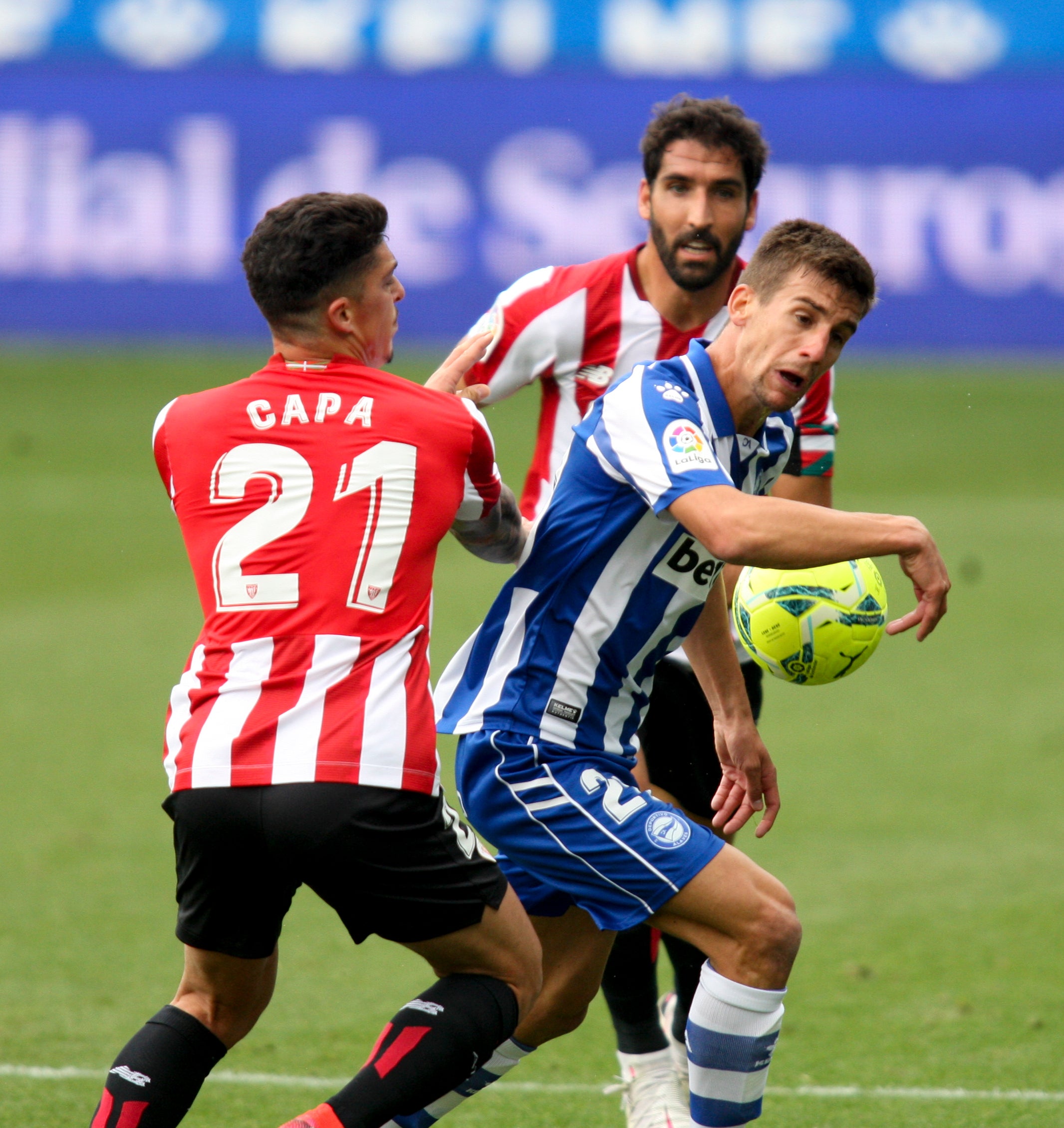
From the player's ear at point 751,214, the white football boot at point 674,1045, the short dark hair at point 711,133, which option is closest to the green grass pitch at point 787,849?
the white football boot at point 674,1045

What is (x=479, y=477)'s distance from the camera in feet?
11.5

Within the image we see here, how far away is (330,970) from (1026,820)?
3291mm

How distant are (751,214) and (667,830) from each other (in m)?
2.25

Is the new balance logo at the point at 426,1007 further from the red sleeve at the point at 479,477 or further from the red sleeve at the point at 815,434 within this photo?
the red sleeve at the point at 815,434

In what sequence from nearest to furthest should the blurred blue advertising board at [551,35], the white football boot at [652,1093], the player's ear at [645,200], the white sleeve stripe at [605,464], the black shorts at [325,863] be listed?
the black shorts at [325,863], the white sleeve stripe at [605,464], the white football boot at [652,1093], the player's ear at [645,200], the blurred blue advertising board at [551,35]

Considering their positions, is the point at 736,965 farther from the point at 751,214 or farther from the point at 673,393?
the point at 751,214

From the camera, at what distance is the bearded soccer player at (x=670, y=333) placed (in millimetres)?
4770

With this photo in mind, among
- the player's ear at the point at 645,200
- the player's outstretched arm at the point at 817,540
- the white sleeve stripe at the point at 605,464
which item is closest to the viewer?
the player's outstretched arm at the point at 817,540

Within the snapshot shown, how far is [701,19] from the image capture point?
63.7 ft

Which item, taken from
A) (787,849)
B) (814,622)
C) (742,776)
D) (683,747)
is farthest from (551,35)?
(742,776)

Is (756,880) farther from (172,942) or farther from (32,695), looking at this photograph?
(32,695)

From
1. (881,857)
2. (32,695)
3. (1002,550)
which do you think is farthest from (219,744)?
(1002,550)

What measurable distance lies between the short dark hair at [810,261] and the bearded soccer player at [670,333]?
1035mm

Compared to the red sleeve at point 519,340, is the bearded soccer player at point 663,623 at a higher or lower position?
lower
